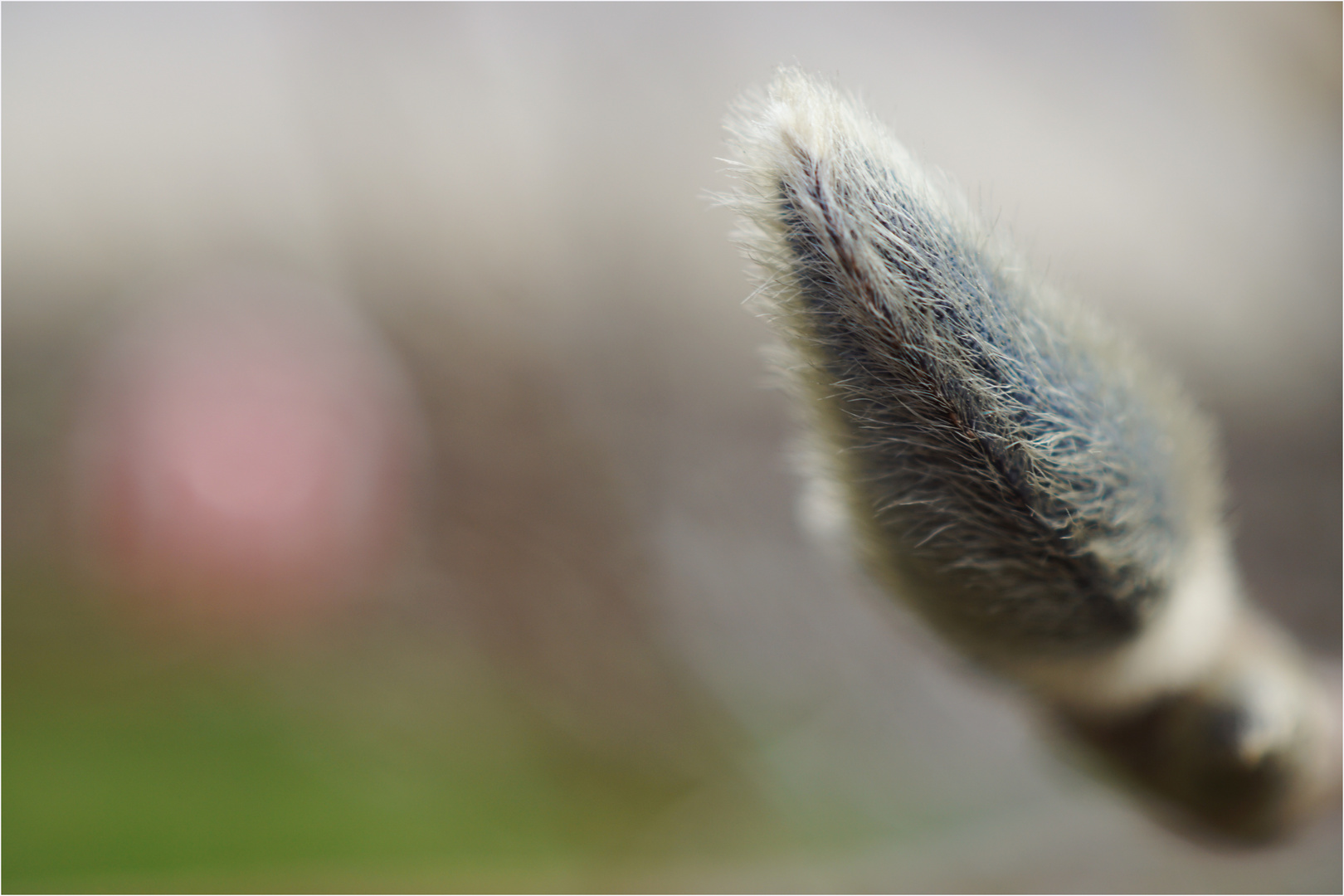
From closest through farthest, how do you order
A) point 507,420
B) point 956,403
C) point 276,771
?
1. point 956,403
2. point 276,771
3. point 507,420

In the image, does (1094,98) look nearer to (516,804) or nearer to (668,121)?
(668,121)

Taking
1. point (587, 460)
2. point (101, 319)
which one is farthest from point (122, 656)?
point (587, 460)

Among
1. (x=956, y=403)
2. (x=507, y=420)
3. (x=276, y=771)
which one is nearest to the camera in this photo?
(x=956, y=403)

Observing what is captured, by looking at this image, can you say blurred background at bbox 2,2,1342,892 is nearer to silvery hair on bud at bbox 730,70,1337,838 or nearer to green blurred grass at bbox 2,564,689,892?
green blurred grass at bbox 2,564,689,892

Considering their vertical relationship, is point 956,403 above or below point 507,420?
below

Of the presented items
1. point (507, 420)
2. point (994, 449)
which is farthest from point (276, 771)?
point (994, 449)

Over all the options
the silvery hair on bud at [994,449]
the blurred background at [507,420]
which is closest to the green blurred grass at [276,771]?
the blurred background at [507,420]

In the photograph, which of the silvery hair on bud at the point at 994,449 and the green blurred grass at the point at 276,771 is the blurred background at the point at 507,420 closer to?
the green blurred grass at the point at 276,771

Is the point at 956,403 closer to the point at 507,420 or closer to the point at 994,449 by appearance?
the point at 994,449
